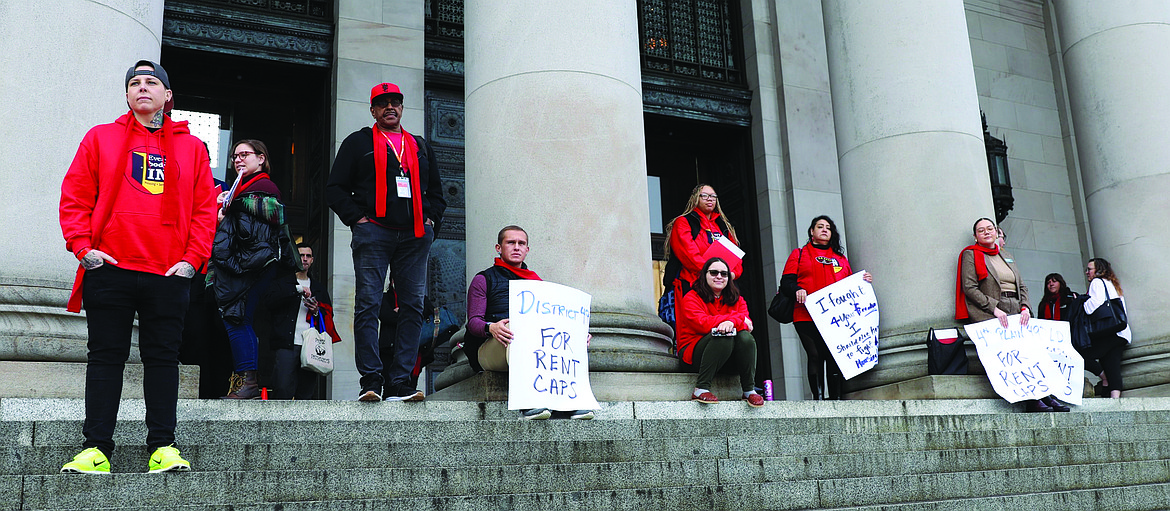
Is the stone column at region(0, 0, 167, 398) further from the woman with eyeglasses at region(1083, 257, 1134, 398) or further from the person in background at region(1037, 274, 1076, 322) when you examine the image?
the person in background at region(1037, 274, 1076, 322)

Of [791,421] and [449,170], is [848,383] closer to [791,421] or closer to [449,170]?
[791,421]

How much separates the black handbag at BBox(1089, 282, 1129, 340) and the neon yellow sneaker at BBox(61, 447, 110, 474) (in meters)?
11.0

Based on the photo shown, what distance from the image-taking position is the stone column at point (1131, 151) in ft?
40.2

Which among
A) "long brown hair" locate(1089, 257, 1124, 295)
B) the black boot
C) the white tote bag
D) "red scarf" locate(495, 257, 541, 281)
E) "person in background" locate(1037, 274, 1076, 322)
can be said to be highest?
"long brown hair" locate(1089, 257, 1124, 295)

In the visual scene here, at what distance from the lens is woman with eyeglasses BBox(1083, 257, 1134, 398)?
1215cm

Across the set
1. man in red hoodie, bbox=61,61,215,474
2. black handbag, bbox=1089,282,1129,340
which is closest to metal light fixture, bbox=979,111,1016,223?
black handbag, bbox=1089,282,1129,340

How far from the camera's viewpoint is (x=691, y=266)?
9.16m

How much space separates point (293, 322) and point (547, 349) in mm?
2332

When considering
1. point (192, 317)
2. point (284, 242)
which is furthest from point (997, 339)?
point (192, 317)

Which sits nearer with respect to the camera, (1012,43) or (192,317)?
(192,317)

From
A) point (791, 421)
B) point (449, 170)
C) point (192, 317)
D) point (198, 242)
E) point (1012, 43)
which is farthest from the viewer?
point (1012, 43)

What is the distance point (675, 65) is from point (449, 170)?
173 inches

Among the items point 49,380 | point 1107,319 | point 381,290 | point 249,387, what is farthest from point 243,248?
point 1107,319

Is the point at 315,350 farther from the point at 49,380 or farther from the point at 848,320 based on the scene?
the point at 848,320
